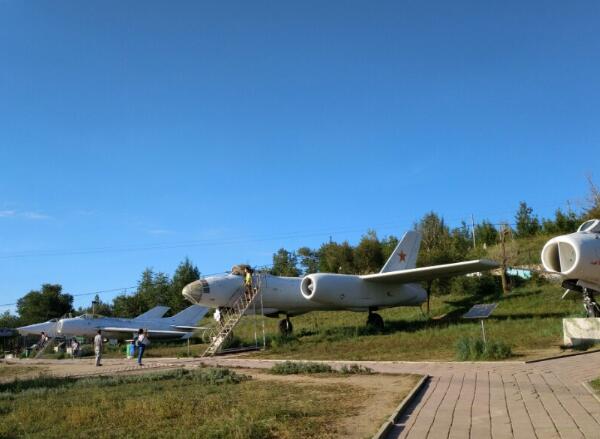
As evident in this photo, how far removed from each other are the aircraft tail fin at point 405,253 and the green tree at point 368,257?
45.7 ft

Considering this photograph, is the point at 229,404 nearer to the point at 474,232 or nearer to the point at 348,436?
the point at 348,436

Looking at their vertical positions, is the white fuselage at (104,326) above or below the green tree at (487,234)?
below

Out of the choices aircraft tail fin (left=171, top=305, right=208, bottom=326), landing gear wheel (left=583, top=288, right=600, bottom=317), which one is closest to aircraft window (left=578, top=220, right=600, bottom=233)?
landing gear wheel (left=583, top=288, right=600, bottom=317)

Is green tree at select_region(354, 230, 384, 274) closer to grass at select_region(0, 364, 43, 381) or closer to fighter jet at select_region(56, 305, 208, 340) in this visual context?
fighter jet at select_region(56, 305, 208, 340)

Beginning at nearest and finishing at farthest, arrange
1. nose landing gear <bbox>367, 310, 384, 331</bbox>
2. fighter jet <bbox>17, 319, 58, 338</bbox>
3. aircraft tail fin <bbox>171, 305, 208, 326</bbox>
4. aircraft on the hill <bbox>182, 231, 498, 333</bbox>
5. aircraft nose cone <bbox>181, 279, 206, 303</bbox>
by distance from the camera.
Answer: aircraft on the hill <bbox>182, 231, 498, 333</bbox>, aircraft nose cone <bbox>181, 279, 206, 303</bbox>, nose landing gear <bbox>367, 310, 384, 331</bbox>, fighter jet <bbox>17, 319, 58, 338</bbox>, aircraft tail fin <bbox>171, 305, 208, 326</bbox>

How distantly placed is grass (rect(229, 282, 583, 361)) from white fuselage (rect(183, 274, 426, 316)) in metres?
1.19

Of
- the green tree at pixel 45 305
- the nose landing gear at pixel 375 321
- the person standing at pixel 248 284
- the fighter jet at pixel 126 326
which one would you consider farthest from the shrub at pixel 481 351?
the green tree at pixel 45 305

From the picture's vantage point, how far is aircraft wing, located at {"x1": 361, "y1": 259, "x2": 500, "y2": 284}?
18.9 metres

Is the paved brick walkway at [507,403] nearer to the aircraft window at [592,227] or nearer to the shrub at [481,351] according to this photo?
the shrub at [481,351]

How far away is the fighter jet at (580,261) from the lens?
39.7 feet

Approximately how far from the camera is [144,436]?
18.1 ft

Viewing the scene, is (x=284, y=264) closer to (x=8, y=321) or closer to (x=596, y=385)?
(x=8, y=321)

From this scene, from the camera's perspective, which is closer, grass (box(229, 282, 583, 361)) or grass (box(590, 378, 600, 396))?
grass (box(590, 378, 600, 396))

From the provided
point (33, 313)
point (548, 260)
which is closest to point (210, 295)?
point (548, 260)
